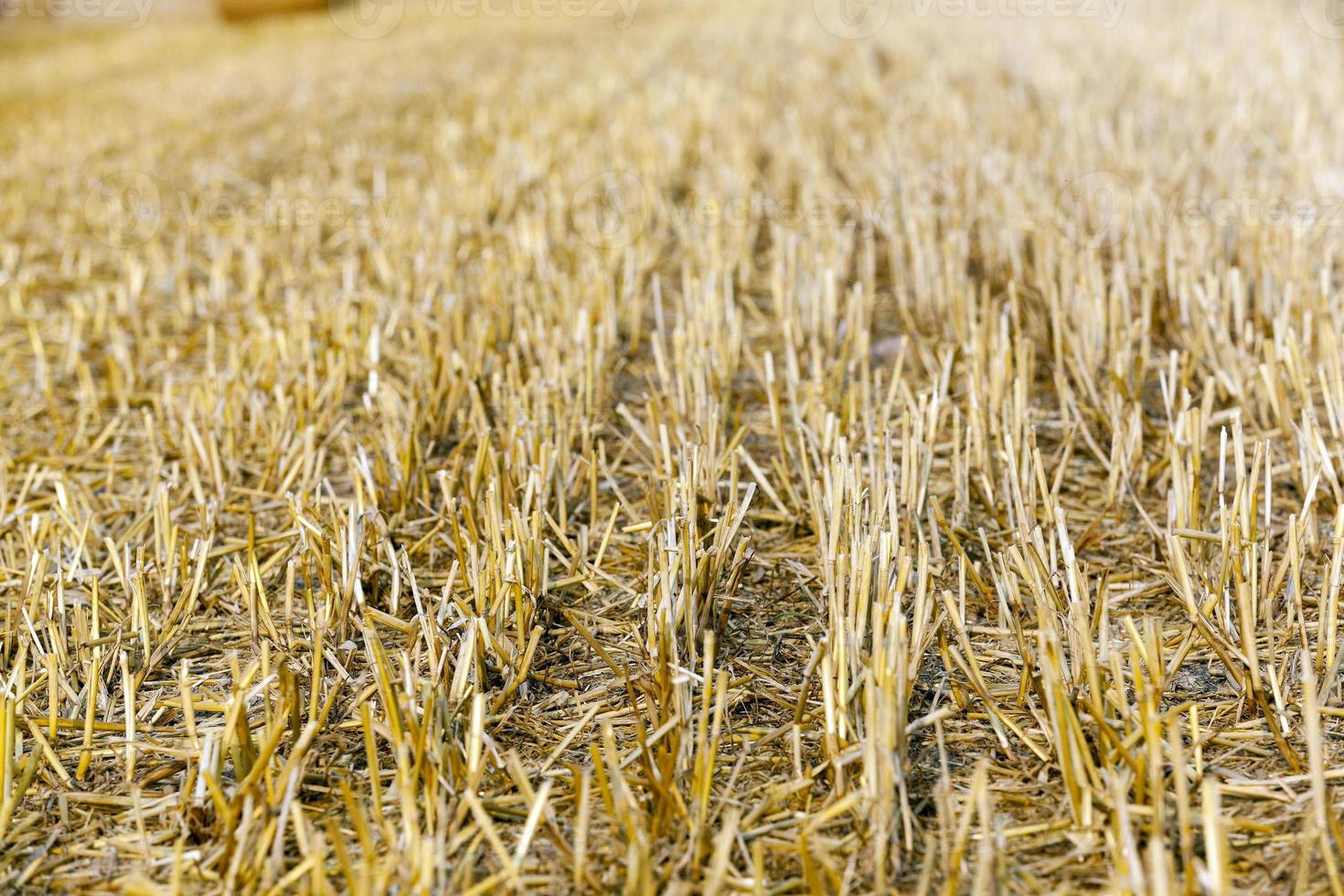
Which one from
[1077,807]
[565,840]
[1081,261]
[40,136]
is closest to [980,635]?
[1077,807]

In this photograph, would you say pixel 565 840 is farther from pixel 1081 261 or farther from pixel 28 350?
pixel 28 350

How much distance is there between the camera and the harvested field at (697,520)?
1.14 metres

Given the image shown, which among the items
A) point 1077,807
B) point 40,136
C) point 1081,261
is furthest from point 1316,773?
point 40,136

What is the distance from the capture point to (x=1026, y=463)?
1.71m

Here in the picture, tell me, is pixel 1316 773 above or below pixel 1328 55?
below

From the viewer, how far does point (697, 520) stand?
64.9 inches

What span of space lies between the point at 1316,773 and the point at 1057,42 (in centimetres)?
562

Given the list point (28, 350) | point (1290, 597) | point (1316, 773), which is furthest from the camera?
point (28, 350)

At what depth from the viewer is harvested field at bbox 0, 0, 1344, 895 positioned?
1.14 meters

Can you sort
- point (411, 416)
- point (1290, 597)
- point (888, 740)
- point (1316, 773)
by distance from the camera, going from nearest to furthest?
point (1316, 773) → point (888, 740) → point (1290, 597) → point (411, 416)

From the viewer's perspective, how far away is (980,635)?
57.9 inches

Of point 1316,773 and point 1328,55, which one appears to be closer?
point 1316,773

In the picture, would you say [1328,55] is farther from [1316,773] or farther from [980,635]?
[1316,773]

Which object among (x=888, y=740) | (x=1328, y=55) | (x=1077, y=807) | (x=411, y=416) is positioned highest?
(x=1328, y=55)
